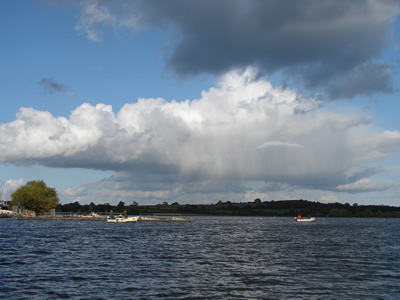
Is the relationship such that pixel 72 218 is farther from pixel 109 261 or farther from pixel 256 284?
pixel 256 284

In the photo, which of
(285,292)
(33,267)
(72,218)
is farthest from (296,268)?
(72,218)

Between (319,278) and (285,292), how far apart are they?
784 cm

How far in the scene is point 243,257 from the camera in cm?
5475

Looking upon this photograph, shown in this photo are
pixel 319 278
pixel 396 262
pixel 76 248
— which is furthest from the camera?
pixel 76 248

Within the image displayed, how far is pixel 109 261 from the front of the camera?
162 ft

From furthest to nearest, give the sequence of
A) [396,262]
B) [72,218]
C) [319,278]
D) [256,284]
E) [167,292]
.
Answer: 1. [72,218]
2. [396,262]
3. [319,278]
4. [256,284]
5. [167,292]

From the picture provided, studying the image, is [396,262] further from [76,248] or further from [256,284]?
[76,248]

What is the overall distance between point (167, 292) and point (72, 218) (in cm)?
17908

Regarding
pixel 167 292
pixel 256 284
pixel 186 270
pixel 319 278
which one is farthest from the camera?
pixel 186 270

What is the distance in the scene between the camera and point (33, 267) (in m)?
43.8

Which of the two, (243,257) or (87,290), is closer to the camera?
(87,290)

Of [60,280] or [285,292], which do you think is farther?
[60,280]

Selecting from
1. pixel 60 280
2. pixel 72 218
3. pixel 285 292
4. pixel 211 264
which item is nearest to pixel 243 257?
pixel 211 264

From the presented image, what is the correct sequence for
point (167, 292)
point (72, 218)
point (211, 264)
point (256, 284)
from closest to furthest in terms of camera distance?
point (167, 292)
point (256, 284)
point (211, 264)
point (72, 218)
